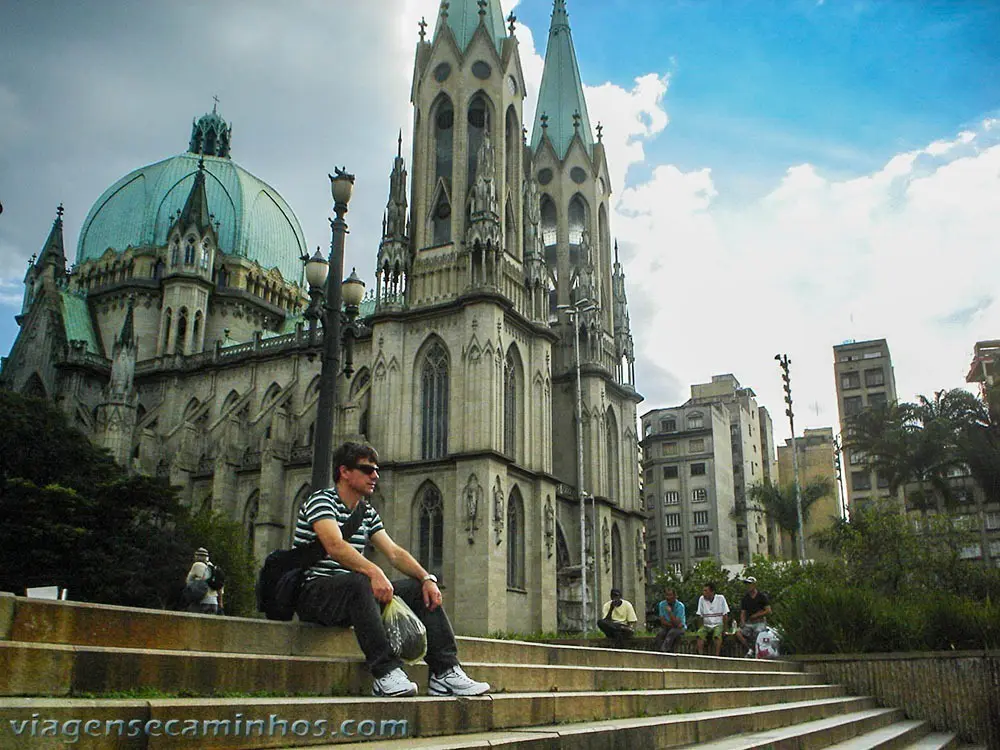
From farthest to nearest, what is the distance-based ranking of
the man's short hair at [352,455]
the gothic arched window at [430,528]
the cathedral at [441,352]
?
the cathedral at [441,352], the gothic arched window at [430,528], the man's short hair at [352,455]

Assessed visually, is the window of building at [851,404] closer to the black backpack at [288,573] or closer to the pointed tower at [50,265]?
the pointed tower at [50,265]

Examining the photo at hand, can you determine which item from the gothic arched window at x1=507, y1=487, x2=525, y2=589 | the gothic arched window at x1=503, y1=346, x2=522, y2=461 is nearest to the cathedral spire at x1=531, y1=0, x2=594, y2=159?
the gothic arched window at x1=503, y1=346, x2=522, y2=461

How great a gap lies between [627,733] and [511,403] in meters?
30.5

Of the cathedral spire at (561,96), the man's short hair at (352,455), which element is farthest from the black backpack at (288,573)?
the cathedral spire at (561,96)

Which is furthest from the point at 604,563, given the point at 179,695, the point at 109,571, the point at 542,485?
the point at 179,695

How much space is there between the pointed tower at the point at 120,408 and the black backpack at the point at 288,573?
38.7 metres

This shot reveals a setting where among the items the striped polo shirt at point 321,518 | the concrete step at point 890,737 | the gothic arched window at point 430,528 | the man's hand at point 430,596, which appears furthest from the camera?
the gothic arched window at point 430,528

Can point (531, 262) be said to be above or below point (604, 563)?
above

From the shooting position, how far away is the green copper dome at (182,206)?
5603 cm

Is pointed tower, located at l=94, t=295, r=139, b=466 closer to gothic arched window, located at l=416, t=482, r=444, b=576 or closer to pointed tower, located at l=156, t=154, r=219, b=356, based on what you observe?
pointed tower, located at l=156, t=154, r=219, b=356

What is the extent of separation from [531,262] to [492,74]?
8.04 m

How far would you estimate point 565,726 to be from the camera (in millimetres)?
6684

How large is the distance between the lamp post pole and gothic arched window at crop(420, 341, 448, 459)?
20755mm

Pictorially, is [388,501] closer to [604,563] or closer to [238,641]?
[604,563]
